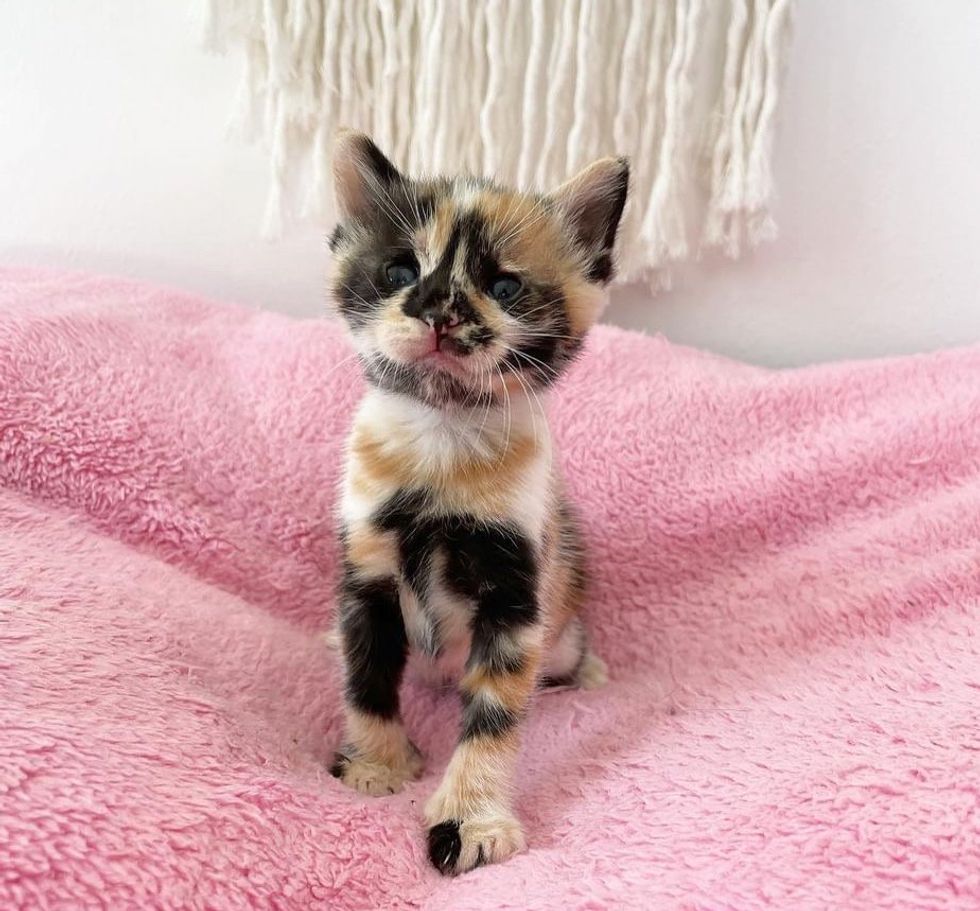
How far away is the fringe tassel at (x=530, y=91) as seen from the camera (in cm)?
134

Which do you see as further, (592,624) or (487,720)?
(592,624)

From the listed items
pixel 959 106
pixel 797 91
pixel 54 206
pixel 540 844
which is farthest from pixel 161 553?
pixel 959 106

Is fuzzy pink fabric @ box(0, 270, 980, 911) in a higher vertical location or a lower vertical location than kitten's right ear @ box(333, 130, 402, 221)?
lower

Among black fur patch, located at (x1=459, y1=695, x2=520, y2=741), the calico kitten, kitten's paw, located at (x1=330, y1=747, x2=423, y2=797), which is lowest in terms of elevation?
kitten's paw, located at (x1=330, y1=747, x2=423, y2=797)

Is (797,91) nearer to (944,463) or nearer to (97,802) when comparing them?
(944,463)

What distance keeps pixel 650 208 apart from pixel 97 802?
3.81ft

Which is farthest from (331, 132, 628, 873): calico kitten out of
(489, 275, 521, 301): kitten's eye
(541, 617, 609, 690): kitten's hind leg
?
(541, 617, 609, 690): kitten's hind leg

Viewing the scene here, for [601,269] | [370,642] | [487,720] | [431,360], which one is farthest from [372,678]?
[601,269]

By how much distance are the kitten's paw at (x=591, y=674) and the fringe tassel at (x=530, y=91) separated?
675 millimetres

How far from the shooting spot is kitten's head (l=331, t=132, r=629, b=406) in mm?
795

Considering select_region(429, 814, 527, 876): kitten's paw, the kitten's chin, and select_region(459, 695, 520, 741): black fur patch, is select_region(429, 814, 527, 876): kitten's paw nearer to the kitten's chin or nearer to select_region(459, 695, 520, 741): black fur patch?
select_region(459, 695, 520, 741): black fur patch

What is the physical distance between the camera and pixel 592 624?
1288mm

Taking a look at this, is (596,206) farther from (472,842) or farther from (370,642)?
(472,842)

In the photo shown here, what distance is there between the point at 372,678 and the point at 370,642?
0.04 meters
